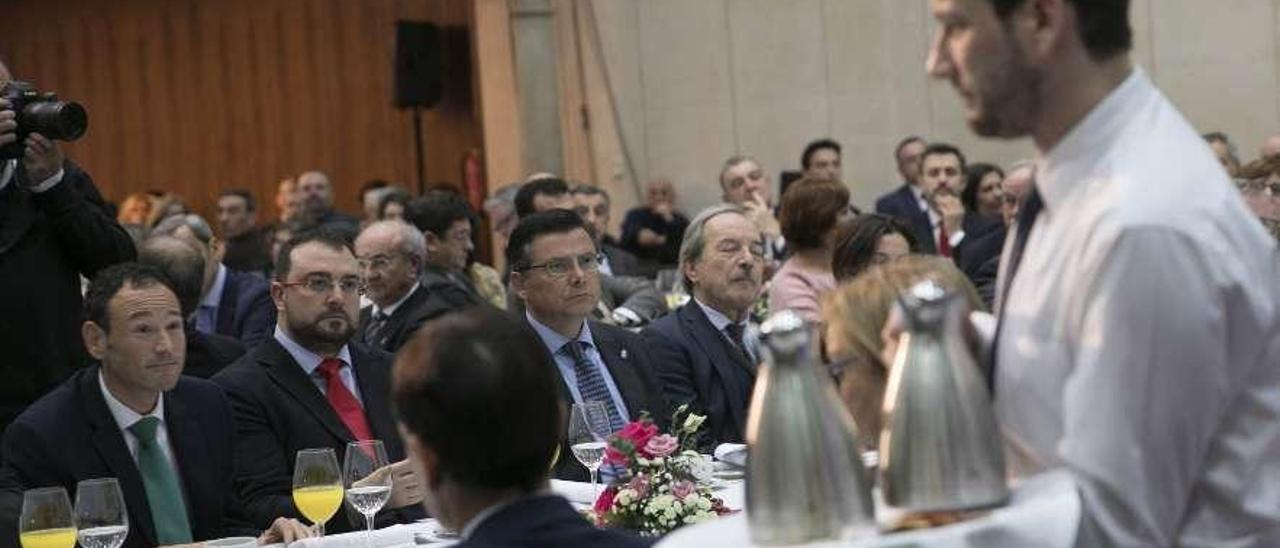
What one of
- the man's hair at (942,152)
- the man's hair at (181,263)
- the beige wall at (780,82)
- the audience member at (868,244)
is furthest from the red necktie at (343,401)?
the beige wall at (780,82)

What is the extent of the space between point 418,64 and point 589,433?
959 cm

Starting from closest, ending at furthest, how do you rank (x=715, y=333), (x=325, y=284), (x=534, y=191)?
(x=325, y=284)
(x=715, y=333)
(x=534, y=191)

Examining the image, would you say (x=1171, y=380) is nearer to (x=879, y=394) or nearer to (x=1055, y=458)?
(x=1055, y=458)

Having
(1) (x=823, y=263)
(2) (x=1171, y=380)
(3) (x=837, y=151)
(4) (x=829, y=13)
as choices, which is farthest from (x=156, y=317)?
(4) (x=829, y=13)

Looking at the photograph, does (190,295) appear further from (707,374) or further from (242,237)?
(242,237)

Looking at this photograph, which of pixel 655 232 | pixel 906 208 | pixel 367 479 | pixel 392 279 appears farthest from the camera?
pixel 655 232

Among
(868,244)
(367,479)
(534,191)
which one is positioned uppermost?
(534,191)

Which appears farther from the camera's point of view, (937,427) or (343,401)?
(343,401)

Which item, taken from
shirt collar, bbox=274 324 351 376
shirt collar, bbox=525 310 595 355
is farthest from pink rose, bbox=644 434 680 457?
shirt collar, bbox=525 310 595 355

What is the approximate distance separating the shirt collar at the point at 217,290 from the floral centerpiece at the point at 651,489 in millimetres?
4215

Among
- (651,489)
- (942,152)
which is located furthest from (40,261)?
(942,152)

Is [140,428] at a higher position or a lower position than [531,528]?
lower

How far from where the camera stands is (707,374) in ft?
20.7

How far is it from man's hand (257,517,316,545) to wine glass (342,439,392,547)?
0.12m
